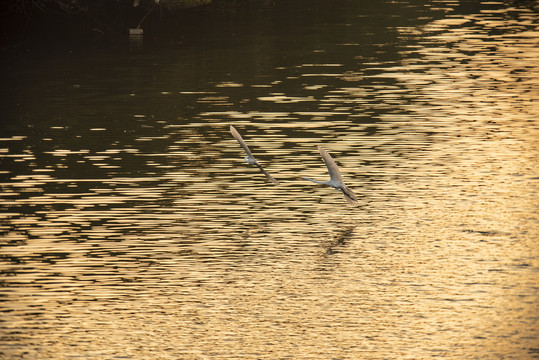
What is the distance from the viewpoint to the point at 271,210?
24422mm

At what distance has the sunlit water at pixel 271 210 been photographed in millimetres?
17906

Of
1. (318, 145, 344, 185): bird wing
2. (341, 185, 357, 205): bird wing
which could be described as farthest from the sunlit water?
(318, 145, 344, 185): bird wing

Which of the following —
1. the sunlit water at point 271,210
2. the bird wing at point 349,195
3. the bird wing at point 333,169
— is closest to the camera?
the sunlit water at point 271,210

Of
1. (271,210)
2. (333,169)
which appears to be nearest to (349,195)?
(333,169)

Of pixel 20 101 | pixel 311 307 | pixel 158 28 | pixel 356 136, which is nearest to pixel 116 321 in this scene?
pixel 311 307

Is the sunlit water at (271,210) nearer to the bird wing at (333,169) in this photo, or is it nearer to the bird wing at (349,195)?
the bird wing at (349,195)

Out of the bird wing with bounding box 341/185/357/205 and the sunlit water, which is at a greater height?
the bird wing with bounding box 341/185/357/205

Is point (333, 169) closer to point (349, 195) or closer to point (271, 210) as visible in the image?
point (349, 195)

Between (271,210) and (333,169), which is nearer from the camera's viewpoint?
(333,169)

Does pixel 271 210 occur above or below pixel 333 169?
below

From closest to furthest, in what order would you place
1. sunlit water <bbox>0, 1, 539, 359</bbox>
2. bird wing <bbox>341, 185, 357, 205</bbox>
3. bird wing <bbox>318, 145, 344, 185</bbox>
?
sunlit water <bbox>0, 1, 539, 359</bbox>
bird wing <bbox>318, 145, 344, 185</bbox>
bird wing <bbox>341, 185, 357, 205</bbox>

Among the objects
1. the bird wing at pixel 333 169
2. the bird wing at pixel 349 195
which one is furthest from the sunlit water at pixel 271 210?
the bird wing at pixel 333 169

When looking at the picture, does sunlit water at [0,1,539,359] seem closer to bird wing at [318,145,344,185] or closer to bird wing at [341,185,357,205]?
bird wing at [341,185,357,205]

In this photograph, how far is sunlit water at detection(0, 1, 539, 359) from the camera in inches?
705
